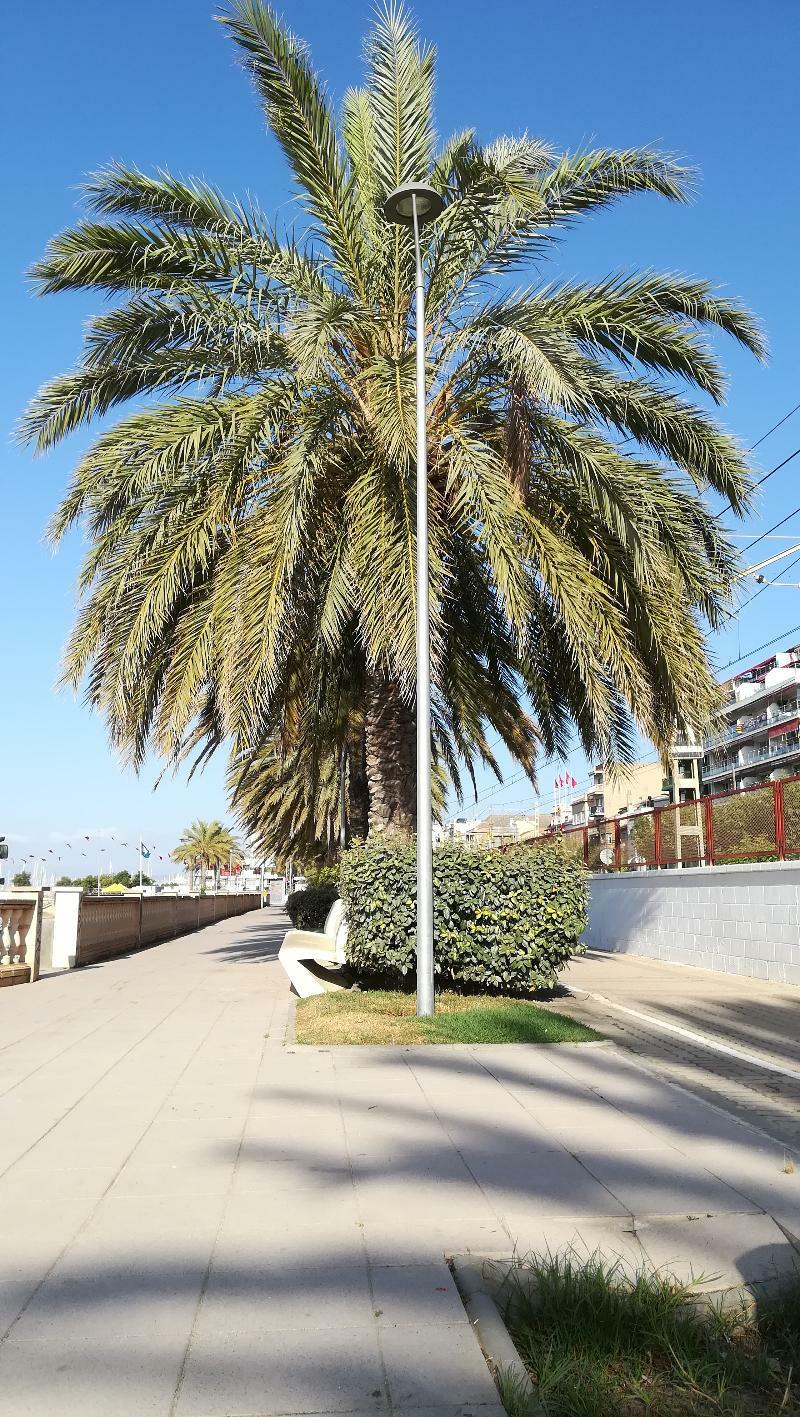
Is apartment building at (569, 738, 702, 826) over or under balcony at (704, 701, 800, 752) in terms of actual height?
under

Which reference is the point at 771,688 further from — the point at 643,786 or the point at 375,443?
the point at 375,443

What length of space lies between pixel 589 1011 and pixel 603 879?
478 inches

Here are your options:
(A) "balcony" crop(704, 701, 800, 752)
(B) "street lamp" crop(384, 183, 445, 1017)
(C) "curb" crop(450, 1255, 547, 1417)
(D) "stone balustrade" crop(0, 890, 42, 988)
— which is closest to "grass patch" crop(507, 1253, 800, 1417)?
(C) "curb" crop(450, 1255, 547, 1417)

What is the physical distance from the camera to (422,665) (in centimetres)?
940

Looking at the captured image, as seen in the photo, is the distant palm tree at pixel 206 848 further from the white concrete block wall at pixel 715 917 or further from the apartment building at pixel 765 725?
the white concrete block wall at pixel 715 917

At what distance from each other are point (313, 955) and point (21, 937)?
218 inches

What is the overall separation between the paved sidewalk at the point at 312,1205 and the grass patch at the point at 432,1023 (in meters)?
0.38

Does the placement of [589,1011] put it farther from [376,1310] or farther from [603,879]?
[603,879]

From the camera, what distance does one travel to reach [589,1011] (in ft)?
35.4

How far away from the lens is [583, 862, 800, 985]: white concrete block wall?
44.4ft

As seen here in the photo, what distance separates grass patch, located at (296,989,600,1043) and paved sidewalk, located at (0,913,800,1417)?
38cm

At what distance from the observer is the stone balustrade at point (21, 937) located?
14359mm

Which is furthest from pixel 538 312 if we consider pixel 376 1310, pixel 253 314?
pixel 376 1310

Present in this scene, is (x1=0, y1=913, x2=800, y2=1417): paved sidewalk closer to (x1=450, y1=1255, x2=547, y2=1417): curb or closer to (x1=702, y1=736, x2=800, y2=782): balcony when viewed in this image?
(x1=450, y1=1255, x2=547, y2=1417): curb
